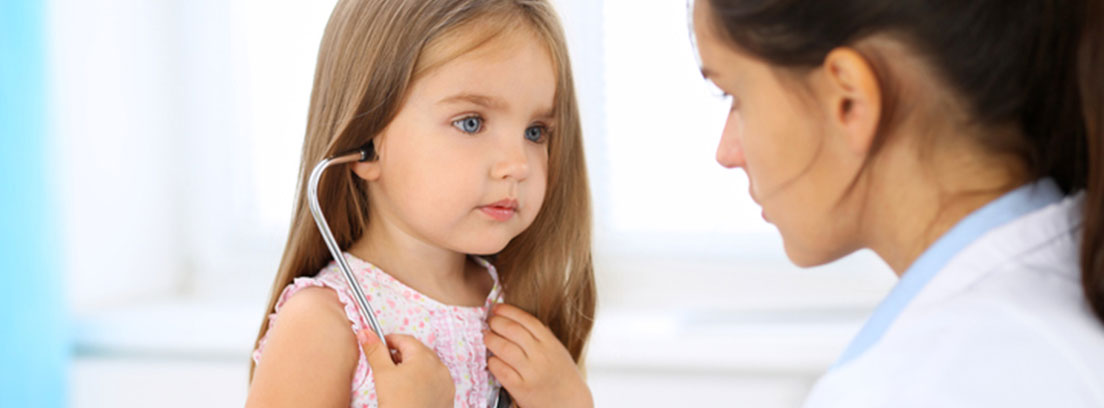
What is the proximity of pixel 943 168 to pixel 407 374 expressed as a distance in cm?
58

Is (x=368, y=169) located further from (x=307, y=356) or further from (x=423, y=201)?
(x=307, y=356)

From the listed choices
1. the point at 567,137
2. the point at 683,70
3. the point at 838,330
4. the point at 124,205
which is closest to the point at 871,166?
the point at 567,137

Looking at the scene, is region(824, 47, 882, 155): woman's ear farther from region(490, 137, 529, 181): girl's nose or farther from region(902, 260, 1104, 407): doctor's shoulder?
region(490, 137, 529, 181): girl's nose

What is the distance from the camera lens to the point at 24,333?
6.70ft

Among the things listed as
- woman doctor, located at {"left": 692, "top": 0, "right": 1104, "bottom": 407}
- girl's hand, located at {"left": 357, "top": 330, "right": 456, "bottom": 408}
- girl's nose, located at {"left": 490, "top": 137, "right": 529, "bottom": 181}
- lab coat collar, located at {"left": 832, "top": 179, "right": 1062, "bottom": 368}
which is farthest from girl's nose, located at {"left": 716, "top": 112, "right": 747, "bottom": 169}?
girl's hand, located at {"left": 357, "top": 330, "right": 456, "bottom": 408}

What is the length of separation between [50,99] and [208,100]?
0.49 meters

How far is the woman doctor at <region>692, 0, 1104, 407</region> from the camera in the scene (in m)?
0.64

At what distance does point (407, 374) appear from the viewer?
42.6 inches

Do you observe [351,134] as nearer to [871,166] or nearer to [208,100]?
[871,166]

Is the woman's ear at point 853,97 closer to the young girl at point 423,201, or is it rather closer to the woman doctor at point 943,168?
the woman doctor at point 943,168

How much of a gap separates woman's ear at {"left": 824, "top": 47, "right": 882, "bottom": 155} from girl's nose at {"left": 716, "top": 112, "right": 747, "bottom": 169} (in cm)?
10

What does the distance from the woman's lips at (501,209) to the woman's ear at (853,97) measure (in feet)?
1.53

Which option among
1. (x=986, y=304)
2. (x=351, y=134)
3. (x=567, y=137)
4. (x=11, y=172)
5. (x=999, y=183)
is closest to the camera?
(x=986, y=304)


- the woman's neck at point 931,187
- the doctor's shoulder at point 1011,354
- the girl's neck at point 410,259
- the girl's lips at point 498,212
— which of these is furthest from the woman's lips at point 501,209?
the doctor's shoulder at point 1011,354
